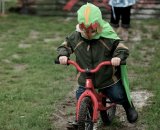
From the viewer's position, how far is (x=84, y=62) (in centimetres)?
469

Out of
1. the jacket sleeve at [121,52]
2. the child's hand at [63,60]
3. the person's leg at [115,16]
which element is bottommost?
the person's leg at [115,16]

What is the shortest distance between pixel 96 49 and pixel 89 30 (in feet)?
0.83

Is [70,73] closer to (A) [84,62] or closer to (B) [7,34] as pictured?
(A) [84,62]

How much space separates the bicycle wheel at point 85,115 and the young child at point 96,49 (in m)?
0.29

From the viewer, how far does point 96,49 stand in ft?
15.2

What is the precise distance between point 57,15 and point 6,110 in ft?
27.7

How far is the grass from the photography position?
5512mm

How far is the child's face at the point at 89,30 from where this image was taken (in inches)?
176

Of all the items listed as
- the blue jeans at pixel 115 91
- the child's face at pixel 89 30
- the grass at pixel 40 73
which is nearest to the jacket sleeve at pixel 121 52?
the child's face at pixel 89 30

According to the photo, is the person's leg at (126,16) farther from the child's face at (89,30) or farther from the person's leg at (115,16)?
the child's face at (89,30)

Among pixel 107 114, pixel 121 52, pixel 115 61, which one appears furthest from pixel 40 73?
pixel 115 61

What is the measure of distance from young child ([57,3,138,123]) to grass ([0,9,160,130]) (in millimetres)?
709

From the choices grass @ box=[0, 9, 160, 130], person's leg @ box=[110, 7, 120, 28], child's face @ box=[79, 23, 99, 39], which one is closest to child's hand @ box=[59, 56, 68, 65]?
child's face @ box=[79, 23, 99, 39]

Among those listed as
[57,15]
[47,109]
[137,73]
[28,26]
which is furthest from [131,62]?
[57,15]
